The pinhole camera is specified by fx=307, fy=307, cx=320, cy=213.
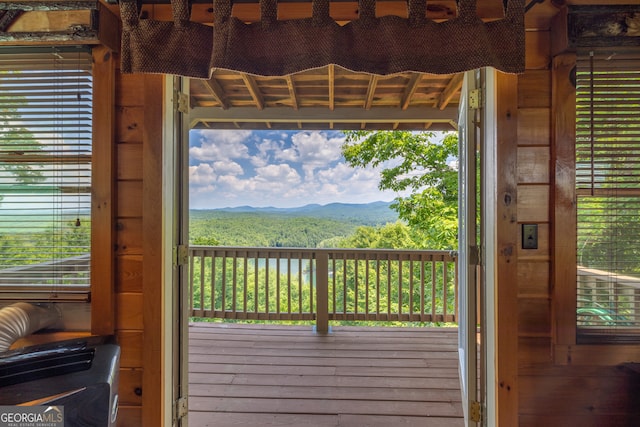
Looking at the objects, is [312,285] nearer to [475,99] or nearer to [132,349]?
[132,349]

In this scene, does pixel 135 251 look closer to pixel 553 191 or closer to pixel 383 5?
pixel 383 5

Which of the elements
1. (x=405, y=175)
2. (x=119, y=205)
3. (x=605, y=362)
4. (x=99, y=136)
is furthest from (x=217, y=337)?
(x=405, y=175)

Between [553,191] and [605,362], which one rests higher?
[553,191]

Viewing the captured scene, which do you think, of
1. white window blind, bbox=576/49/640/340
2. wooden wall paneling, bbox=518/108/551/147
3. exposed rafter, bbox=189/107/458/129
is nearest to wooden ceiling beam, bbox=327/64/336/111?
exposed rafter, bbox=189/107/458/129

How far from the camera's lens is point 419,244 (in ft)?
20.4

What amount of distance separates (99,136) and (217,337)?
239 cm

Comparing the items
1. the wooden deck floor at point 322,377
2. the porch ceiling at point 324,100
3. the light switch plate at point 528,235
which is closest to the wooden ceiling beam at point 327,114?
the porch ceiling at point 324,100

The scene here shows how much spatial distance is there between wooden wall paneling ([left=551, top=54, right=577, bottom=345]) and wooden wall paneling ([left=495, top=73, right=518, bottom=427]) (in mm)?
190

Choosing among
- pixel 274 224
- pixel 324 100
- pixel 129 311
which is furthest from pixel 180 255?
pixel 274 224

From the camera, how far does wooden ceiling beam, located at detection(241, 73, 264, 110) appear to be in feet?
8.50

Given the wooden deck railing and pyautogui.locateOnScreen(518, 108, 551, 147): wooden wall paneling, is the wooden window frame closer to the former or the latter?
pyautogui.locateOnScreen(518, 108, 551, 147): wooden wall paneling

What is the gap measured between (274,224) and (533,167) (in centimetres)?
459

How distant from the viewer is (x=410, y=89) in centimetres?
277

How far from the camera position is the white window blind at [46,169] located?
149 centimetres
